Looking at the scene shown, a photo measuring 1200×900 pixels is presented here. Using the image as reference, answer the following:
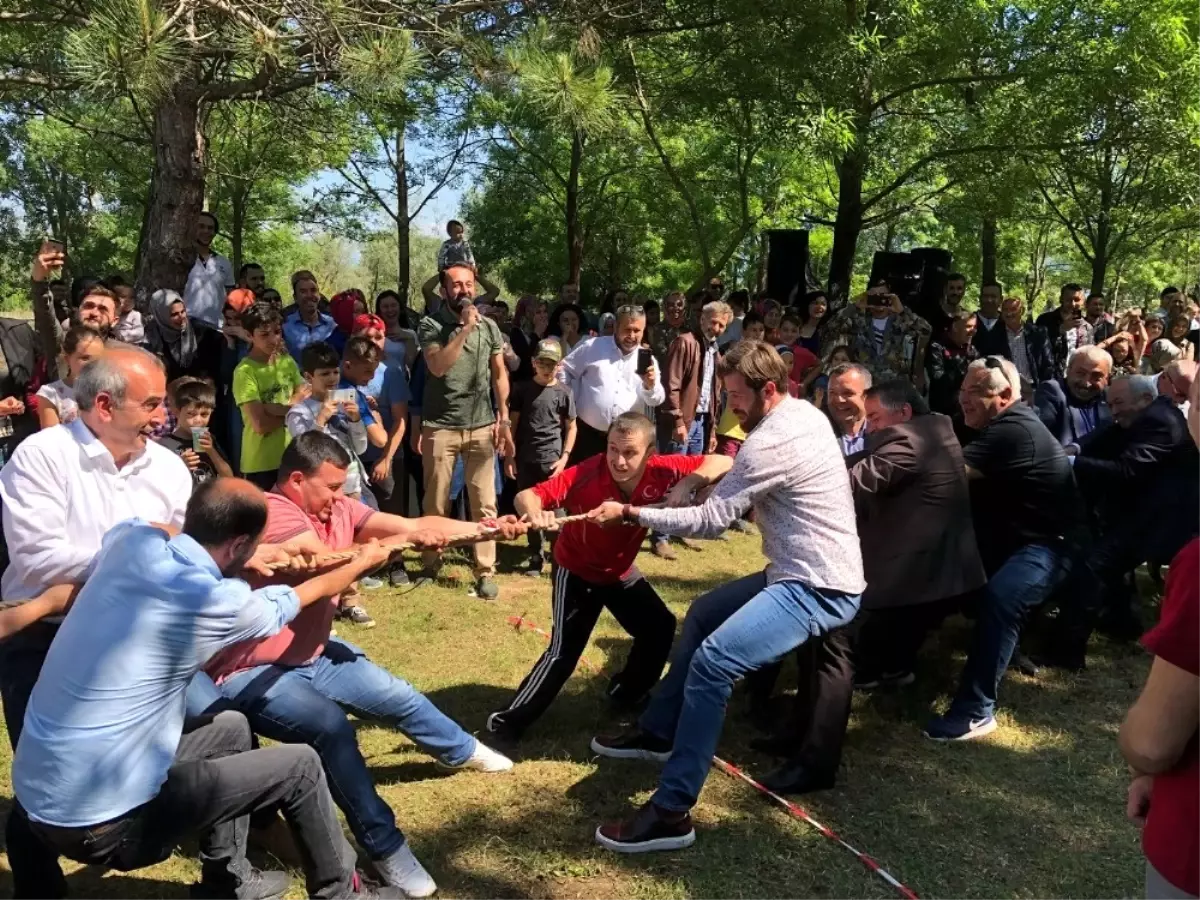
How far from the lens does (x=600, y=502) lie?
3967 millimetres

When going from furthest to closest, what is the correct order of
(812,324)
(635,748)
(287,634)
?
(812,324) → (635,748) → (287,634)

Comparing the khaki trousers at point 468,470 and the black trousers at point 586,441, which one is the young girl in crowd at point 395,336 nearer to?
the khaki trousers at point 468,470

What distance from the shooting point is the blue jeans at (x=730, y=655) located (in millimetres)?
3248

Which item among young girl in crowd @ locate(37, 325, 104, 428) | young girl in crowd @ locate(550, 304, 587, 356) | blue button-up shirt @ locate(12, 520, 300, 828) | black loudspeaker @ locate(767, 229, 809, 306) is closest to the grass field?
blue button-up shirt @ locate(12, 520, 300, 828)

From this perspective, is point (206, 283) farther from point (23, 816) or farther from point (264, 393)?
point (23, 816)

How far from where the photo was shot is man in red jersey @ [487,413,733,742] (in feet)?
12.6

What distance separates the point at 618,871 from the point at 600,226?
20.6 m

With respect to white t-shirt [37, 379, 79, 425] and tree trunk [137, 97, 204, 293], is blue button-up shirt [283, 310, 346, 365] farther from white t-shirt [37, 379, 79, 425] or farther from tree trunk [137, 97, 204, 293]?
white t-shirt [37, 379, 79, 425]

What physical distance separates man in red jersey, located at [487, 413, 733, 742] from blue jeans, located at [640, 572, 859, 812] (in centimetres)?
65

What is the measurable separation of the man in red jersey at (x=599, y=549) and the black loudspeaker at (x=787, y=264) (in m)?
10.7

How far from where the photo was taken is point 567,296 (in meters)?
10.1

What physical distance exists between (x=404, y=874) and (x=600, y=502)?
5.41 ft

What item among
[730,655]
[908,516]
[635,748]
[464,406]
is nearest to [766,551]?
[730,655]

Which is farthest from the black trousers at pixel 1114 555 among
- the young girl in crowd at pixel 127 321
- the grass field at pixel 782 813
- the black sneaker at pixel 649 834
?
the young girl in crowd at pixel 127 321
